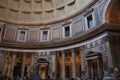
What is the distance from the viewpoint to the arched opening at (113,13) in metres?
14.1

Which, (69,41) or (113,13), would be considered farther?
(69,41)

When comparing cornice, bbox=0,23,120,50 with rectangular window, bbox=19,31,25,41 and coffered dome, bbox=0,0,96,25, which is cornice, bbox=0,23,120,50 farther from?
coffered dome, bbox=0,0,96,25

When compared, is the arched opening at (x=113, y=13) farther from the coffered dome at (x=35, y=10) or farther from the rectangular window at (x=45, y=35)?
the rectangular window at (x=45, y=35)

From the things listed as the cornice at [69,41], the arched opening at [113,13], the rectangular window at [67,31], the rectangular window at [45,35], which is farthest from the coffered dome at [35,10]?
the arched opening at [113,13]

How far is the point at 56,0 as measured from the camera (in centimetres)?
2275

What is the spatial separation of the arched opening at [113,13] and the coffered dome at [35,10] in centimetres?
707

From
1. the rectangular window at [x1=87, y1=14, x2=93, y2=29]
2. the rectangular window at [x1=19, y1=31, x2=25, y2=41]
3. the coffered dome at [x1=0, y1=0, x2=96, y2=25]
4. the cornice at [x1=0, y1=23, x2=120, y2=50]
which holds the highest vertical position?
the coffered dome at [x1=0, y1=0, x2=96, y2=25]

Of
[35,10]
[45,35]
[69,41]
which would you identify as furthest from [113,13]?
[35,10]

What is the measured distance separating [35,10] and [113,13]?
1348 cm

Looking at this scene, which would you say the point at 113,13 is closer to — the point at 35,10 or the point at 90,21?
the point at 90,21

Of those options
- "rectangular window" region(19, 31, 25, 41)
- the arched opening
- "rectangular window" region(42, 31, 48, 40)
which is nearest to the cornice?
the arched opening

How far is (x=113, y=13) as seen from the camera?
14.5 meters

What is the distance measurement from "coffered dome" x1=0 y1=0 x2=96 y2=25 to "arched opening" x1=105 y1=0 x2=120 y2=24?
707 cm

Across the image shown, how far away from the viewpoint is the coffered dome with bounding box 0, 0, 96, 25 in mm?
21420
